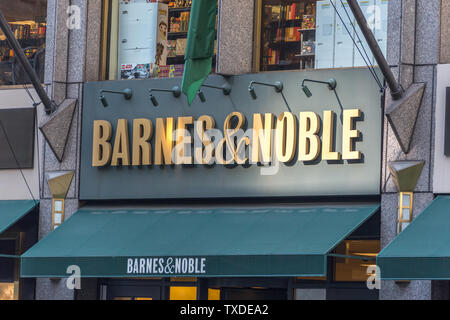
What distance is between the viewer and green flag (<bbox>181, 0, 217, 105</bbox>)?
1533 cm

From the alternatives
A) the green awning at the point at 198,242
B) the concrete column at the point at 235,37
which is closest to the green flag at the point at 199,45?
the concrete column at the point at 235,37

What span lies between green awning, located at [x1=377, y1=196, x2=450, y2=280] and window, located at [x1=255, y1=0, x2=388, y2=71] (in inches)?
108

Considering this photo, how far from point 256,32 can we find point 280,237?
12.1 ft

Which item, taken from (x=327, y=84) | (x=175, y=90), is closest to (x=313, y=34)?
(x=327, y=84)

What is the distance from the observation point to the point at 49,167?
702 inches

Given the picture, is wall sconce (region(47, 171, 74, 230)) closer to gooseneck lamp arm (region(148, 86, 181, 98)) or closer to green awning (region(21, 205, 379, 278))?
green awning (region(21, 205, 379, 278))

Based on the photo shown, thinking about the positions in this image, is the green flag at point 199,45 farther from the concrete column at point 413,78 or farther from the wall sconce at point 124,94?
the concrete column at point 413,78

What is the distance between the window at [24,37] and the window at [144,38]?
1241 millimetres

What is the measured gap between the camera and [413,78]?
50.2 ft

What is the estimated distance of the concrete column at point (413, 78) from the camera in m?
14.9

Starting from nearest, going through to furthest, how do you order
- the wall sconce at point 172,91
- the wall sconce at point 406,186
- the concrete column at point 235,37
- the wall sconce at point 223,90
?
the wall sconce at point 406,186 → the wall sconce at point 223,90 → the concrete column at point 235,37 → the wall sconce at point 172,91

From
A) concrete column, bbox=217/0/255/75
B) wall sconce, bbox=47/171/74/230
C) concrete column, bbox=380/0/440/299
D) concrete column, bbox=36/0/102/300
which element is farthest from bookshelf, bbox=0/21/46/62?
concrete column, bbox=380/0/440/299

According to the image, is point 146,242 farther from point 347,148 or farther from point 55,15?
point 55,15
